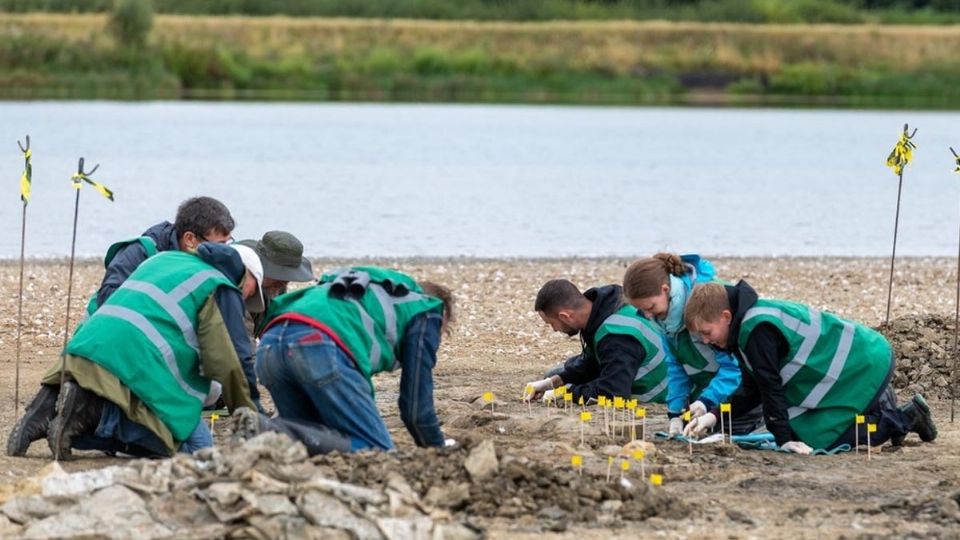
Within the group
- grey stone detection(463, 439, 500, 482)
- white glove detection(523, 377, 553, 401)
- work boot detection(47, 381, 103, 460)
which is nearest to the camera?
grey stone detection(463, 439, 500, 482)

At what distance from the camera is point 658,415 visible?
10.3 metres

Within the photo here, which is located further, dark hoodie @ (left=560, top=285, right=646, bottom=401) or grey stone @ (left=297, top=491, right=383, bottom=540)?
dark hoodie @ (left=560, top=285, right=646, bottom=401)

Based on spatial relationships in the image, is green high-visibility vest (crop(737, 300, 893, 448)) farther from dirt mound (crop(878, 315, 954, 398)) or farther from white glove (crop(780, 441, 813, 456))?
dirt mound (crop(878, 315, 954, 398))

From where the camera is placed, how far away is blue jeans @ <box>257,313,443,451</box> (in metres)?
7.62

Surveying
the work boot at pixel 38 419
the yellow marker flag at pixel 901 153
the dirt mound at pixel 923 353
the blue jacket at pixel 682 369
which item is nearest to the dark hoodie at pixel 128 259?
the work boot at pixel 38 419

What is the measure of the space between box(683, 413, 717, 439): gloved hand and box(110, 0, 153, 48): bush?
48.7 m

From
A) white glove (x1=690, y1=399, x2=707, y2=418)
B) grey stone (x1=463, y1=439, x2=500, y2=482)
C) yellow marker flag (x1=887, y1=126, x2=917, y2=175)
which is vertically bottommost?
grey stone (x1=463, y1=439, x2=500, y2=482)

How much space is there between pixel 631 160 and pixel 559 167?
2.69 meters

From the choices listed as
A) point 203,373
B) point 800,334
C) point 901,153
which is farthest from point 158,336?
point 901,153

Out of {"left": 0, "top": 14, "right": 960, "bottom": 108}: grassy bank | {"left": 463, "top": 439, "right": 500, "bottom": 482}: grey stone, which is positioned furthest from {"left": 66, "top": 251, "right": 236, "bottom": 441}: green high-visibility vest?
{"left": 0, "top": 14, "right": 960, "bottom": 108}: grassy bank

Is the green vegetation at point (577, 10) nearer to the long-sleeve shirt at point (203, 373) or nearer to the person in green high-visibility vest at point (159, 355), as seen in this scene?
the person in green high-visibility vest at point (159, 355)

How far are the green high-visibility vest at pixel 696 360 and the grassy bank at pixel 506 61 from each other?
47.9m

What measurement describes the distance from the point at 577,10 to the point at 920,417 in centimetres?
6236

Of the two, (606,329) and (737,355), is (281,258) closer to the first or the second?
(606,329)
